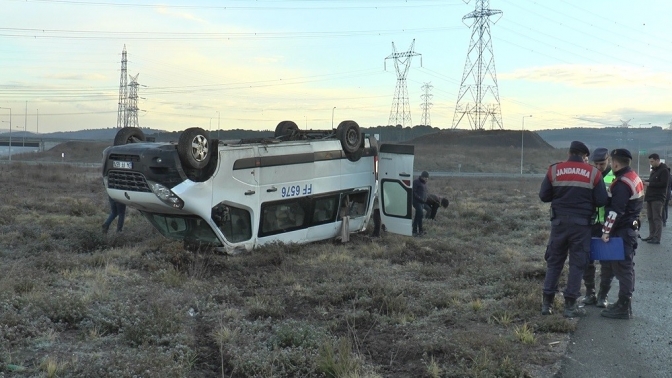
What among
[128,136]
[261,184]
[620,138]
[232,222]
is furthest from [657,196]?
[620,138]

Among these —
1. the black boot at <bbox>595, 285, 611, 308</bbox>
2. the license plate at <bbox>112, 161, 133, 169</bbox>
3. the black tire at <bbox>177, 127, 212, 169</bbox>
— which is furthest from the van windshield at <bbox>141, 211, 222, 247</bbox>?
the black boot at <bbox>595, 285, 611, 308</bbox>

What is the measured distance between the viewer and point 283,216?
37.1 feet

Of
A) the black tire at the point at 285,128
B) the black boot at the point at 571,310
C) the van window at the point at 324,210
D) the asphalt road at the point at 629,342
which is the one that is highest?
the black tire at the point at 285,128

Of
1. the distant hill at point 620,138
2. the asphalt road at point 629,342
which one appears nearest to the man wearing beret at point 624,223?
the asphalt road at point 629,342

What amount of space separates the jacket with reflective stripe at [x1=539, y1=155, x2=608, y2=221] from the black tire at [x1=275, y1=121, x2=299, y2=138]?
7.23 m

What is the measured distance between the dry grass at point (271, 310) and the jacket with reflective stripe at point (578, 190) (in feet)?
3.93

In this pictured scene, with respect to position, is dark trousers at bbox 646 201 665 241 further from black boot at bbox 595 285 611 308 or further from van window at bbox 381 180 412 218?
black boot at bbox 595 285 611 308

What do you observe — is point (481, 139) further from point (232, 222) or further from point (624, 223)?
point (624, 223)

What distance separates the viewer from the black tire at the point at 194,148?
31.1 ft

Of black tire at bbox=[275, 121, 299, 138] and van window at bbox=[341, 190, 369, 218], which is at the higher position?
black tire at bbox=[275, 121, 299, 138]

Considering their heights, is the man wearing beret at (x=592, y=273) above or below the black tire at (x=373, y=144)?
below

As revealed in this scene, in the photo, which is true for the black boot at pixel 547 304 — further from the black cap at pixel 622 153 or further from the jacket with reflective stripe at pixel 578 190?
the black cap at pixel 622 153

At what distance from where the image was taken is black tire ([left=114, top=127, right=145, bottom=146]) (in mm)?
10938

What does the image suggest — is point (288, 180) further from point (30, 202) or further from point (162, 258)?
point (30, 202)
